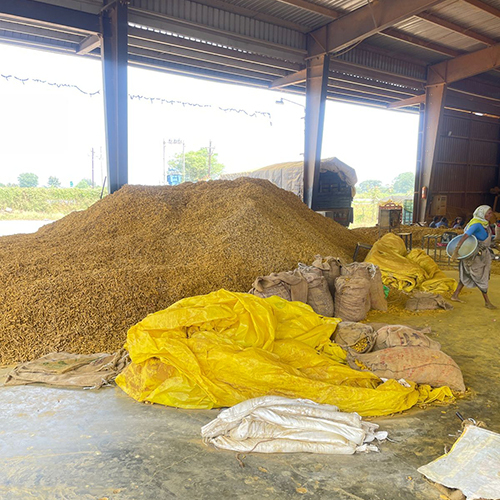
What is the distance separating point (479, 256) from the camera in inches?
215

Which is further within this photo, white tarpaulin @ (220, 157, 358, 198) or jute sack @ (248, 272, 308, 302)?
white tarpaulin @ (220, 157, 358, 198)

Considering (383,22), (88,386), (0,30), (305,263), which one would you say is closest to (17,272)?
(88,386)

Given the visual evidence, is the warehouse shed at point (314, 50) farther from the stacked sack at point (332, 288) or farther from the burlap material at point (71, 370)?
the burlap material at point (71, 370)

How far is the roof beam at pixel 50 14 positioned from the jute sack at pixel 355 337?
7.55 m

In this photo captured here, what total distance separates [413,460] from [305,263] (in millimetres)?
3548

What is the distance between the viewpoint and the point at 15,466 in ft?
7.02

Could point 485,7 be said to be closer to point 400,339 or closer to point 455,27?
point 455,27

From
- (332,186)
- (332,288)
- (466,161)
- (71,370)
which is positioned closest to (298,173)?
(332,186)

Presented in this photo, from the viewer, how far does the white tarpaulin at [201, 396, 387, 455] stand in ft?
7.53

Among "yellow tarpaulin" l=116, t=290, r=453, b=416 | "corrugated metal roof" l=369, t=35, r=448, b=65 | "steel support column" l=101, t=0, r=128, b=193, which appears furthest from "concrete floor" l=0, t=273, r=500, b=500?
"corrugated metal roof" l=369, t=35, r=448, b=65

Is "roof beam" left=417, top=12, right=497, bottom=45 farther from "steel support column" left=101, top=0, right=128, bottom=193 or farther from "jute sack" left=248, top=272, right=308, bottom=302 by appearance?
"jute sack" left=248, top=272, right=308, bottom=302

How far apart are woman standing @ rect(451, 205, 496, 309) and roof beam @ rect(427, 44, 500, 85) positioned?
8.69 m

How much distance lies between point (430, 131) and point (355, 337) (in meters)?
12.4

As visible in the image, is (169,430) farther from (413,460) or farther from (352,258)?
(352,258)
